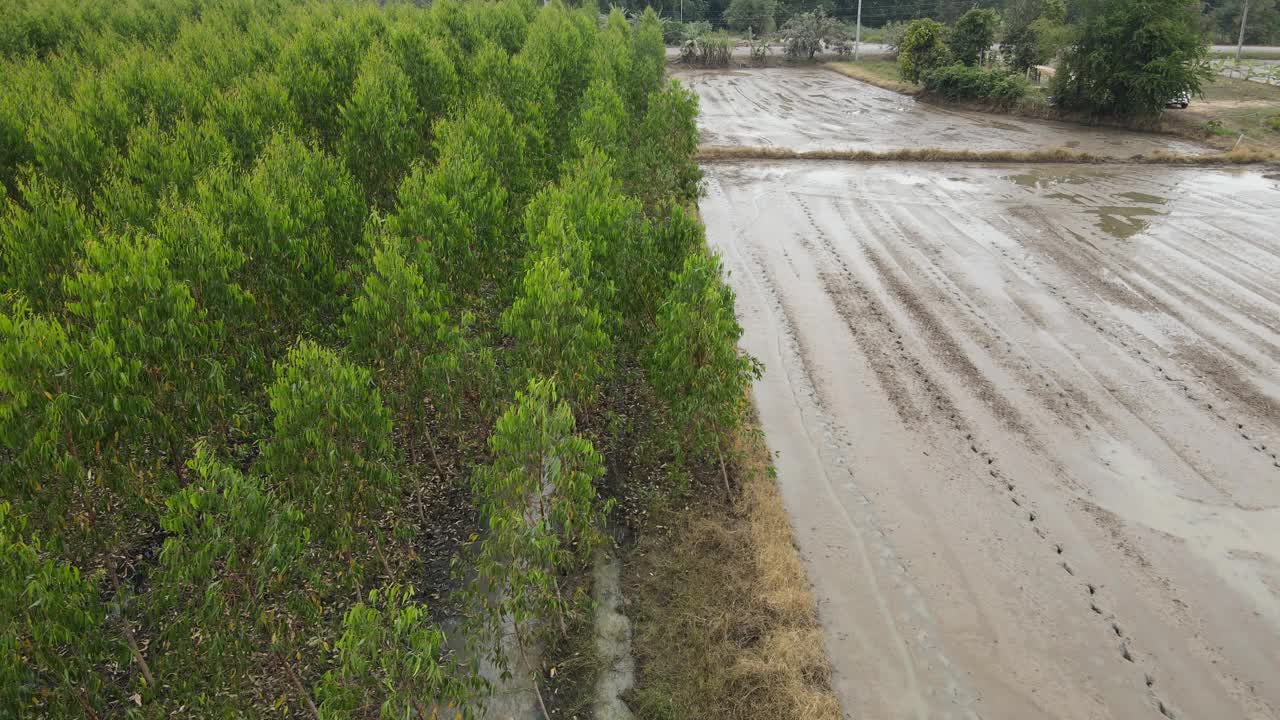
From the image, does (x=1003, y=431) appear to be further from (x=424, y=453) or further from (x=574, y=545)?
(x=424, y=453)

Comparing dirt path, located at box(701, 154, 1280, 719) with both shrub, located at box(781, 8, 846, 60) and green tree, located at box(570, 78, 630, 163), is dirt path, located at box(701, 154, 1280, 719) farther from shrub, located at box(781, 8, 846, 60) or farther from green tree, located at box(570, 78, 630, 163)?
shrub, located at box(781, 8, 846, 60)

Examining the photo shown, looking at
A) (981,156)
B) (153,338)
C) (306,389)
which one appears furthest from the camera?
(981,156)

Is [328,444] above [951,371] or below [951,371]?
above

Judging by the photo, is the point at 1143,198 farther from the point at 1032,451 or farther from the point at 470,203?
the point at 470,203

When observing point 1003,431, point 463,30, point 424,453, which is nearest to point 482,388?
point 424,453

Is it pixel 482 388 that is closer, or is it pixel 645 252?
pixel 482 388

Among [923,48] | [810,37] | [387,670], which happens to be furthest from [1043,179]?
[810,37]
